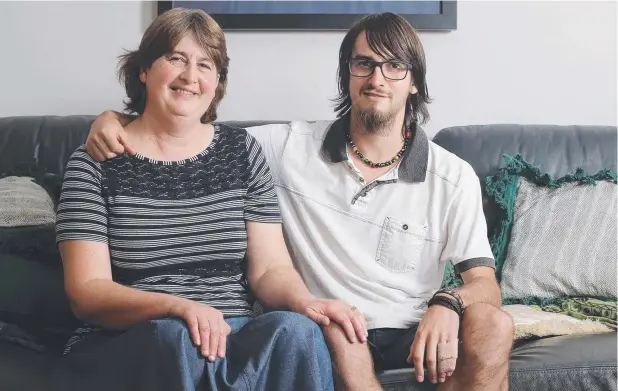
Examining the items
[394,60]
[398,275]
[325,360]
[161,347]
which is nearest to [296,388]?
[325,360]

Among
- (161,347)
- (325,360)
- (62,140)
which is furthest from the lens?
(62,140)

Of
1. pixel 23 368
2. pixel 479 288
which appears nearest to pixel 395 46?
pixel 479 288

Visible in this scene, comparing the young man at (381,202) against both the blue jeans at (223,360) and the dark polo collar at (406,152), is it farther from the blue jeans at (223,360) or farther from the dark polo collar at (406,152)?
the blue jeans at (223,360)

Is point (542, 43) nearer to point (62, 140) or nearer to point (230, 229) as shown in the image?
point (230, 229)

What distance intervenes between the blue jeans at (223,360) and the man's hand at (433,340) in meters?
0.19

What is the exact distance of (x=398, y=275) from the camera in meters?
1.93

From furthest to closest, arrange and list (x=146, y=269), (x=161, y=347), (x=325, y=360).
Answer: (x=146, y=269) → (x=325, y=360) → (x=161, y=347)

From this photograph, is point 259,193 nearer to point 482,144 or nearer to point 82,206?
point 82,206

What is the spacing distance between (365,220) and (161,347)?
0.68 meters

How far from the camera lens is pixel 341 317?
162cm

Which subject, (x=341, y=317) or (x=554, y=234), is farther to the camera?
(x=554, y=234)

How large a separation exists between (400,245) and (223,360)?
608 mm

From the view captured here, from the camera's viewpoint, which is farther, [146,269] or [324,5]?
[324,5]

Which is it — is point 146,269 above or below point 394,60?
below
